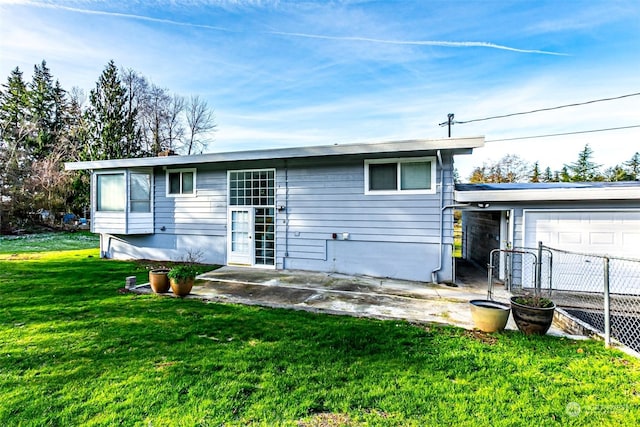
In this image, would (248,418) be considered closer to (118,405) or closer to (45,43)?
(118,405)

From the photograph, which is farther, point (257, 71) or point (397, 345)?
point (257, 71)

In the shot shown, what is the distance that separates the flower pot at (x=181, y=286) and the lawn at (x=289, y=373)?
2.76 feet

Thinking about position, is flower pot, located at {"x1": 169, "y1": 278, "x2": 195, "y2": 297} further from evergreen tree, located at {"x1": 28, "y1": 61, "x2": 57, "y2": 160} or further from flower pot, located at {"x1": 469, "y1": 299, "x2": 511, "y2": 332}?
evergreen tree, located at {"x1": 28, "y1": 61, "x2": 57, "y2": 160}

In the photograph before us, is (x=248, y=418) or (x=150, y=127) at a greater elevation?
(x=150, y=127)

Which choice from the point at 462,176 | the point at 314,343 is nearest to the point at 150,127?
the point at 314,343

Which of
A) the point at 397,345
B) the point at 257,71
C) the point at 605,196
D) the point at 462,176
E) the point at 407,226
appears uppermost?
the point at 257,71

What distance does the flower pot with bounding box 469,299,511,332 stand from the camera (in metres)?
3.96

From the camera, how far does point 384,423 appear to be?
7.38ft

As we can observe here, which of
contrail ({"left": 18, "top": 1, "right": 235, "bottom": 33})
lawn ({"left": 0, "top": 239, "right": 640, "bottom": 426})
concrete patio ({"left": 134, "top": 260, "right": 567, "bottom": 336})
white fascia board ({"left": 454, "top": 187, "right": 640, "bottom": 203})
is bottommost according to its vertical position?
concrete patio ({"left": 134, "top": 260, "right": 567, "bottom": 336})

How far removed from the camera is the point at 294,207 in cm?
861

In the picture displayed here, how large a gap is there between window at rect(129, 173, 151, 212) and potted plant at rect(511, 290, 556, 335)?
1049cm

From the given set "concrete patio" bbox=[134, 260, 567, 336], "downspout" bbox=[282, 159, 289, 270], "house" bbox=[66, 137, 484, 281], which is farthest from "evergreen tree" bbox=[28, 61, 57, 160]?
"concrete patio" bbox=[134, 260, 567, 336]

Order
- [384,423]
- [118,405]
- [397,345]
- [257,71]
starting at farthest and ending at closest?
[257,71] < [397,345] < [118,405] < [384,423]

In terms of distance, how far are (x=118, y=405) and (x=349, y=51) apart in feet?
45.0
